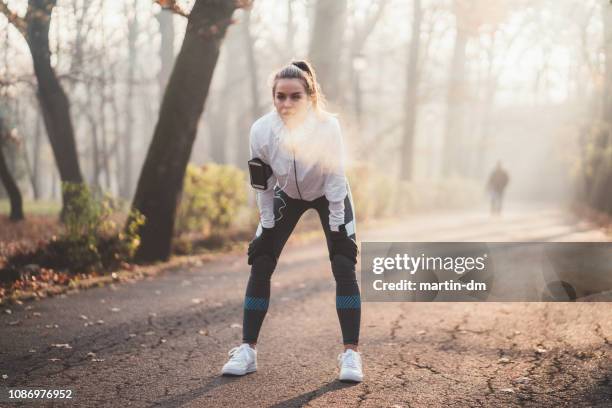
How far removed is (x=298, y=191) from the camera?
147 inches

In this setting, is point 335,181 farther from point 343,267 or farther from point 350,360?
point 350,360

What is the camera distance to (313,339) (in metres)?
4.91

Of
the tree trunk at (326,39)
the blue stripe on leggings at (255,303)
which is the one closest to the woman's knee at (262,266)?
the blue stripe on leggings at (255,303)

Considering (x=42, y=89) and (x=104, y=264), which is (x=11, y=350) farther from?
(x=42, y=89)

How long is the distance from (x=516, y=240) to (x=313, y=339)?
28.5ft

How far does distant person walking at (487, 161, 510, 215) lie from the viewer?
21.9m

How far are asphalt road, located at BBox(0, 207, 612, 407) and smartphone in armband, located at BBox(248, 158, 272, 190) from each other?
1.18 meters

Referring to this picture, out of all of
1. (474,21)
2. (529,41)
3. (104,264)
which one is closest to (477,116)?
(529,41)

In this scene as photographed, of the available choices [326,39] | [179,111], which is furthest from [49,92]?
[326,39]

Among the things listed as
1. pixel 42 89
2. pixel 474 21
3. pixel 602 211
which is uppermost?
pixel 474 21

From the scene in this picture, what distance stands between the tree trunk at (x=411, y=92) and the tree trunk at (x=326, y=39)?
8.04 meters

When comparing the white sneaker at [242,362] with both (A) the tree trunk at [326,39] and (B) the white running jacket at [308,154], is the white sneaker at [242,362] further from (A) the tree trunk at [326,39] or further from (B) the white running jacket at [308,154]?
(A) the tree trunk at [326,39]

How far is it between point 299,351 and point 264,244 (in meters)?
1.11

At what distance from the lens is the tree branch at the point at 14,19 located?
9.78 metres
